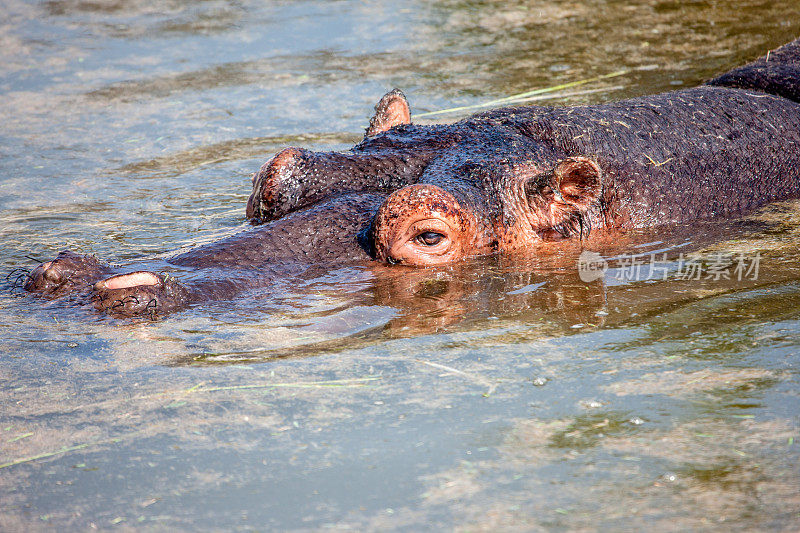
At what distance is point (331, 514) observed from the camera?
2.76m

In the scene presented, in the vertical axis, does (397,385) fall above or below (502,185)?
below

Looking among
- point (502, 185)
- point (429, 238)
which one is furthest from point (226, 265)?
point (502, 185)

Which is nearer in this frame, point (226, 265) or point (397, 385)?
point (397, 385)

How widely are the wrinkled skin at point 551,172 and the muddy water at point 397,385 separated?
18 centimetres

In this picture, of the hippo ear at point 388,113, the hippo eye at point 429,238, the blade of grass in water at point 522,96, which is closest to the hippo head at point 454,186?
the hippo eye at point 429,238

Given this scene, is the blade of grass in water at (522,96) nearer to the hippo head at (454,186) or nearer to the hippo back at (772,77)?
the hippo back at (772,77)

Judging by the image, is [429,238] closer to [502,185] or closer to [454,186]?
[454,186]

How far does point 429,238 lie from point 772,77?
3.13 metres

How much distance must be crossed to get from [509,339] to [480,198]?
137 cm

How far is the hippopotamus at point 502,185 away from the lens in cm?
489

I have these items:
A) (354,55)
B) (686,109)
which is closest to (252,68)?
(354,55)

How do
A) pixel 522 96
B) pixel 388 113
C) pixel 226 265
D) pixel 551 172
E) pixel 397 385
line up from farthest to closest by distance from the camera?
pixel 522 96 → pixel 388 113 → pixel 551 172 → pixel 226 265 → pixel 397 385

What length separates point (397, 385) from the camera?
Answer: 11.8ft

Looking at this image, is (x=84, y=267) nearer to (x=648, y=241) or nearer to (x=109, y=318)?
(x=109, y=318)
